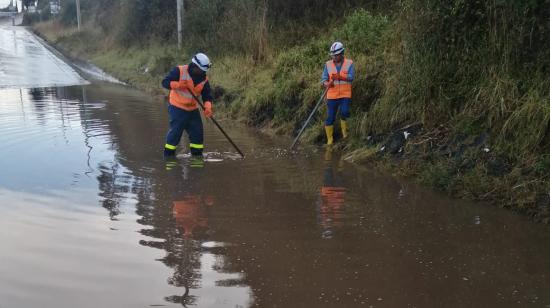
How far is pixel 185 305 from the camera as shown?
4031mm

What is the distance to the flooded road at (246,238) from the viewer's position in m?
4.25

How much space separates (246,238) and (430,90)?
406cm

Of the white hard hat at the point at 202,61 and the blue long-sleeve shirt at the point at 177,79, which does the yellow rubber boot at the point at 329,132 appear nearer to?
the blue long-sleeve shirt at the point at 177,79

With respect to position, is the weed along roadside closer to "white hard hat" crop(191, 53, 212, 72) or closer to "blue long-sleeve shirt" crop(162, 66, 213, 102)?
"blue long-sleeve shirt" crop(162, 66, 213, 102)

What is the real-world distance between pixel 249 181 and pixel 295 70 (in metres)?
5.16

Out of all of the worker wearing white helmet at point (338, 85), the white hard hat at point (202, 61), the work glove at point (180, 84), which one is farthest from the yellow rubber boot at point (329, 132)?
the work glove at point (180, 84)

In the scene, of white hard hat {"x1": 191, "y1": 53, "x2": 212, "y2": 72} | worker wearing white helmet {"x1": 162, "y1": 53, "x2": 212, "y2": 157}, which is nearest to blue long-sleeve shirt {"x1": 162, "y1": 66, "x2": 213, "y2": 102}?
worker wearing white helmet {"x1": 162, "y1": 53, "x2": 212, "y2": 157}

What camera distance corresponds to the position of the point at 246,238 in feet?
17.7

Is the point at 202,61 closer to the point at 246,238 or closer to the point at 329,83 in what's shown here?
the point at 329,83

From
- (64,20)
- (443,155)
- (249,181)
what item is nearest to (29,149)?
(249,181)

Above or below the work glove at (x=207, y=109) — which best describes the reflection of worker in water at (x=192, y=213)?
below

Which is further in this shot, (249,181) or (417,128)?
(417,128)

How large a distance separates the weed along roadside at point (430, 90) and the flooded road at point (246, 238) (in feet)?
1.68

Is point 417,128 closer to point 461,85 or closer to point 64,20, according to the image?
point 461,85
